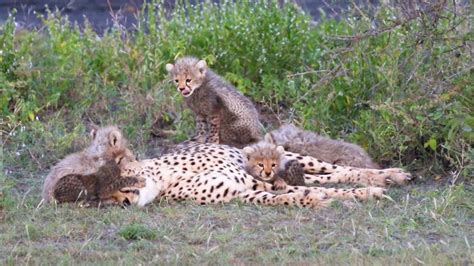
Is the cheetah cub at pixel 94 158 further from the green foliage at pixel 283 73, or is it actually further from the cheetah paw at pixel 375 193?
the cheetah paw at pixel 375 193

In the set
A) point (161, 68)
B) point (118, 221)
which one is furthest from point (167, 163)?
point (161, 68)

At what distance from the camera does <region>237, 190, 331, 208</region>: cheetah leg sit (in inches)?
280

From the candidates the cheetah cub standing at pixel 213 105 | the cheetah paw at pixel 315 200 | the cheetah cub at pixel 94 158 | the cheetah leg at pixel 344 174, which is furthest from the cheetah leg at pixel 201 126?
the cheetah paw at pixel 315 200

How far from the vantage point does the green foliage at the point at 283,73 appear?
7.88m

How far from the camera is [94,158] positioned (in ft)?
24.2

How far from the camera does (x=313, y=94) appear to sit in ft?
29.6

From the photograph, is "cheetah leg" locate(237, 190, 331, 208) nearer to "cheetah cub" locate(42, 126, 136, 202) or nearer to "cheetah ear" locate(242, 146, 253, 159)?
"cheetah ear" locate(242, 146, 253, 159)

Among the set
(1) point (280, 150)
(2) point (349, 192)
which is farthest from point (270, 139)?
(2) point (349, 192)

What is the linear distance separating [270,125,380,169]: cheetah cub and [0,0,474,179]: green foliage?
20 centimetres

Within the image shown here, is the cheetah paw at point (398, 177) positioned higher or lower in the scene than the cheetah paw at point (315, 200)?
lower

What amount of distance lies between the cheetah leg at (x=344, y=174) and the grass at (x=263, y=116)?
0.15 meters

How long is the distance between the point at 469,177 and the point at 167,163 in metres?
2.02

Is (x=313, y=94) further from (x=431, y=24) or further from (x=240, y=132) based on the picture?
(x=431, y=24)

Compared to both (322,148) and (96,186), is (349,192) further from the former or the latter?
(96,186)
